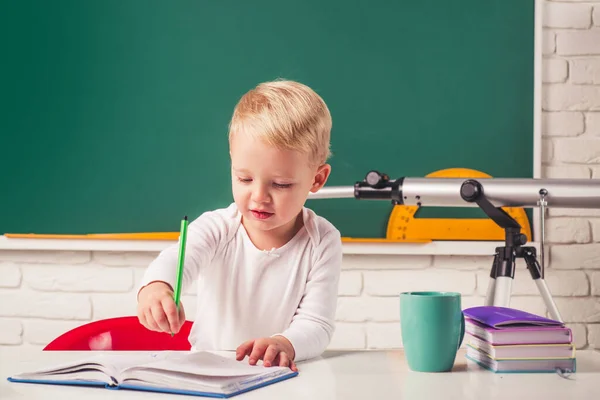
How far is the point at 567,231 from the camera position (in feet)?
6.81

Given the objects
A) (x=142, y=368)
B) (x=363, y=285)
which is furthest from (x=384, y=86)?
(x=142, y=368)

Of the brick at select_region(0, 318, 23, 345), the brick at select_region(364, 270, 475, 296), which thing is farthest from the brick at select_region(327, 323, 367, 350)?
the brick at select_region(0, 318, 23, 345)

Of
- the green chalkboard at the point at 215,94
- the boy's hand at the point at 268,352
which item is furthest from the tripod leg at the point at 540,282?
the boy's hand at the point at 268,352

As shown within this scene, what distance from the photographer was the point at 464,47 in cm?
214

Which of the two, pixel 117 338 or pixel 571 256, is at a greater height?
pixel 571 256

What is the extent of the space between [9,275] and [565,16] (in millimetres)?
1851

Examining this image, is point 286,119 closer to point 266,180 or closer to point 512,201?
point 266,180

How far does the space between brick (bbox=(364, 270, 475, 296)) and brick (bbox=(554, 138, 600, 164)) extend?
442 millimetres

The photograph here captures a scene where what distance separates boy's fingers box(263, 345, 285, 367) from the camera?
2.99ft

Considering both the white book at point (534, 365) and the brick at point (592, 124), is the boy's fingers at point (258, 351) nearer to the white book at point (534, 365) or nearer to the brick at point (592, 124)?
the white book at point (534, 365)

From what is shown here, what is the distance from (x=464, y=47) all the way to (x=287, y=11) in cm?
55

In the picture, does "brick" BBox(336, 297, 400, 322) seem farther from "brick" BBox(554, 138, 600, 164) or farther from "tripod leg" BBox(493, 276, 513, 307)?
"brick" BBox(554, 138, 600, 164)

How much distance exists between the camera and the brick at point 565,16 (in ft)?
6.88

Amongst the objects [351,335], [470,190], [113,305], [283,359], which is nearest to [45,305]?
[113,305]
